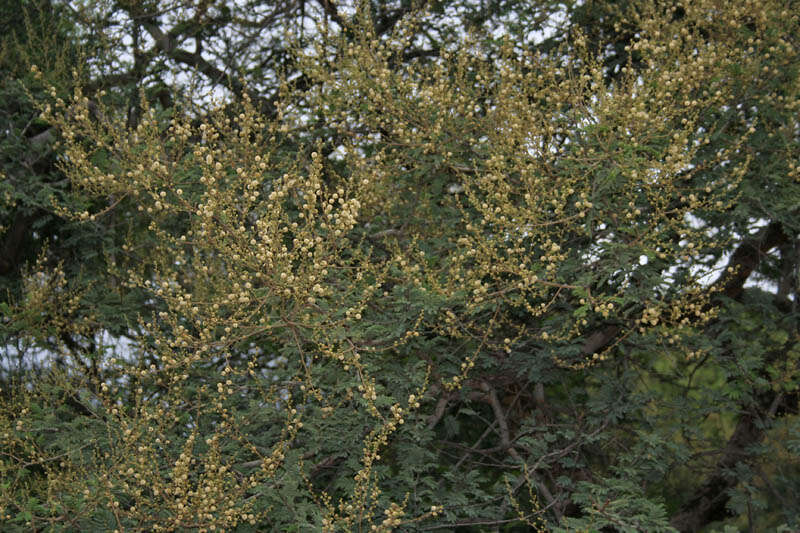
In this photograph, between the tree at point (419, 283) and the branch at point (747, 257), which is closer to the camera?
the tree at point (419, 283)

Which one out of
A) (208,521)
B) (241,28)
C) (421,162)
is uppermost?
(241,28)

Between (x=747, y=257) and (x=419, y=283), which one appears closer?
(x=419, y=283)

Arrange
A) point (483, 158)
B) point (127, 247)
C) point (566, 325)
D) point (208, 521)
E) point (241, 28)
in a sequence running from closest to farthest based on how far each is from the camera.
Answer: point (208, 521), point (566, 325), point (483, 158), point (127, 247), point (241, 28)

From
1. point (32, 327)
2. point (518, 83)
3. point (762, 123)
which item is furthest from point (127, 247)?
point (762, 123)

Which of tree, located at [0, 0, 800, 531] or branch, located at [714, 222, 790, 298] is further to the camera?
branch, located at [714, 222, 790, 298]

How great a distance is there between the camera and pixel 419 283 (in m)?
4.32

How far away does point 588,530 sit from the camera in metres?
3.89

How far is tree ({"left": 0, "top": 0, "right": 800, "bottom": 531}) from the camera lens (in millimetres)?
4051

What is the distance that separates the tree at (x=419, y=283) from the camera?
4051mm

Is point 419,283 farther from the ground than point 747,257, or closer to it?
farther from the ground

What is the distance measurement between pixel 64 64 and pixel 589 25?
4204mm

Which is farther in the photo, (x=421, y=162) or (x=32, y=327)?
(x=32, y=327)

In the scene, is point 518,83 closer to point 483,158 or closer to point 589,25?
point 483,158

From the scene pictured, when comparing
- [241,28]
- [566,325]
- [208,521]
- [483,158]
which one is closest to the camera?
[208,521]
